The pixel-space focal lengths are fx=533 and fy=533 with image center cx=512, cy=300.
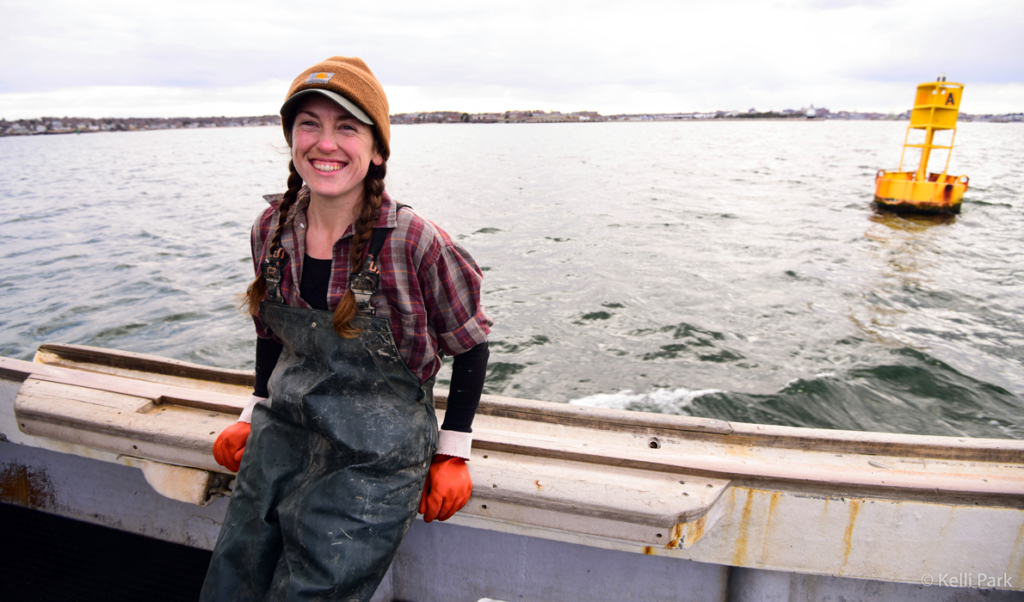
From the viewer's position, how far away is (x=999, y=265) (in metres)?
10.1

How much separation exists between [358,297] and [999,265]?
12869mm

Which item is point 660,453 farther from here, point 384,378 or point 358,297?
point 358,297

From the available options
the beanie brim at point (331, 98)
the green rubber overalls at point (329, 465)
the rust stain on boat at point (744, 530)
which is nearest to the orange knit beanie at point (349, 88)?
the beanie brim at point (331, 98)

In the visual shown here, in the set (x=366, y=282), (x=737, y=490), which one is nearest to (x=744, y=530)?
(x=737, y=490)

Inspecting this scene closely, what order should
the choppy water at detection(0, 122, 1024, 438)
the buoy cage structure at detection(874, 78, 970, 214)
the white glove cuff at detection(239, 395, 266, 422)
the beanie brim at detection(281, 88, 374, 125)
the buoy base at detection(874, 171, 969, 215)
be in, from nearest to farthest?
1. the beanie brim at detection(281, 88, 374, 125)
2. the white glove cuff at detection(239, 395, 266, 422)
3. the choppy water at detection(0, 122, 1024, 438)
4. the buoy cage structure at detection(874, 78, 970, 214)
5. the buoy base at detection(874, 171, 969, 215)

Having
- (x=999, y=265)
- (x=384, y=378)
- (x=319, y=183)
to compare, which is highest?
(x=319, y=183)

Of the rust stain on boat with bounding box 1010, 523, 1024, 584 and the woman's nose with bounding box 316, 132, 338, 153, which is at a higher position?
the woman's nose with bounding box 316, 132, 338, 153

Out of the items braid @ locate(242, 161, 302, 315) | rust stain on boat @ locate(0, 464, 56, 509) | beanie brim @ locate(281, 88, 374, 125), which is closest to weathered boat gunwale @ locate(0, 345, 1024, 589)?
braid @ locate(242, 161, 302, 315)

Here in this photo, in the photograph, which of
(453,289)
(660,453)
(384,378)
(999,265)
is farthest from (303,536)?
(999,265)

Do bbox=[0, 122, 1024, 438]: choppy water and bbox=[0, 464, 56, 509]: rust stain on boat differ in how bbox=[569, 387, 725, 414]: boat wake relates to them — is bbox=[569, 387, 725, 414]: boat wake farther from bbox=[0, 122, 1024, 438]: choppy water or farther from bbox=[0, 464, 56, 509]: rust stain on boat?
bbox=[0, 464, 56, 509]: rust stain on boat

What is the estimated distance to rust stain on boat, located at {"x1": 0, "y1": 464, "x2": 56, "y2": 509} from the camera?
9.05 feet

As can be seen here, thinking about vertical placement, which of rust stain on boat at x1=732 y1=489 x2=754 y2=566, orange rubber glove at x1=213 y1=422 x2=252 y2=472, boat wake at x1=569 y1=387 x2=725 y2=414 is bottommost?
boat wake at x1=569 y1=387 x2=725 y2=414

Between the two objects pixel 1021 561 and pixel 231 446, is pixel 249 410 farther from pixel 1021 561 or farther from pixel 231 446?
pixel 1021 561

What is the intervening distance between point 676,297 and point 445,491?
6.92 m
